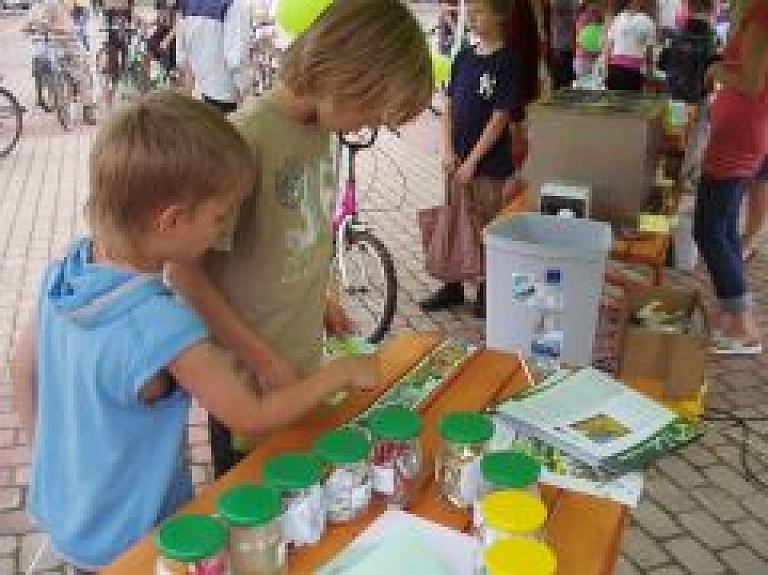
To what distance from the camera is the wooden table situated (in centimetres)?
118

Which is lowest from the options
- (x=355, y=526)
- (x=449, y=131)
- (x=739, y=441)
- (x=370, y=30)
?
(x=739, y=441)

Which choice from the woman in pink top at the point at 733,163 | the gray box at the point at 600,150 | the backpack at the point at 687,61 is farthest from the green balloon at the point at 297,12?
the backpack at the point at 687,61

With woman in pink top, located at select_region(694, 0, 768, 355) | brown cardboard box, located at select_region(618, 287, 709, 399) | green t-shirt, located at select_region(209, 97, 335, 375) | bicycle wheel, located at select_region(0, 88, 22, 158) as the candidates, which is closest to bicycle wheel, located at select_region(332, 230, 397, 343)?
brown cardboard box, located at select_region(618, 287, 709, 399)

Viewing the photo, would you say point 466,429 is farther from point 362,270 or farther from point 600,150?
point 362,270

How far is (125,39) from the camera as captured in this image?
8766 mm

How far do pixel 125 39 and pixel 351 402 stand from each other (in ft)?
26.6

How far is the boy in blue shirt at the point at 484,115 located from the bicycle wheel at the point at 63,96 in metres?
5.62

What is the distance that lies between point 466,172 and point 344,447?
2859 mm

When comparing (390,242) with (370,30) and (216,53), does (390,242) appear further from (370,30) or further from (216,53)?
(370,30)

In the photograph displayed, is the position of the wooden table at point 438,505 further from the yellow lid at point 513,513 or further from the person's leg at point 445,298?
the person's leg at point 445,298

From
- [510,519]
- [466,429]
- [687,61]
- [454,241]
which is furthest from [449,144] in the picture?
[687,61]

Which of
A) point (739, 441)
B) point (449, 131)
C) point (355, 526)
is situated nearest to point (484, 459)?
point (355, 526)

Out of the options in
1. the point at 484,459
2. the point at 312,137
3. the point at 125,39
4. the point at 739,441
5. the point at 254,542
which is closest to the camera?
the point at 254,542

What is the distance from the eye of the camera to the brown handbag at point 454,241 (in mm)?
4004
